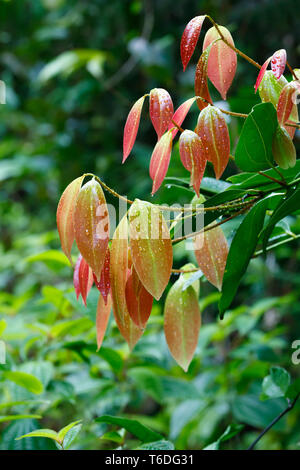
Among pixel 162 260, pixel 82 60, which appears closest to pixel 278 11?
pixel 82 60

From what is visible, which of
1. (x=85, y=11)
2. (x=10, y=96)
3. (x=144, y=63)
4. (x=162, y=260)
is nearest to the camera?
(x=162, y=260)

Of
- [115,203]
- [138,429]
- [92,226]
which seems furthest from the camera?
[115,203]

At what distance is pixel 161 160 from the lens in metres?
0.35

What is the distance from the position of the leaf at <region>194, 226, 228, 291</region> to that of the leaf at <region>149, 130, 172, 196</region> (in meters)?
0.07

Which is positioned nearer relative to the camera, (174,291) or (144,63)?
(174,291)

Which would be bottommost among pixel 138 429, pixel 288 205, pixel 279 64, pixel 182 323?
pixel 138 429

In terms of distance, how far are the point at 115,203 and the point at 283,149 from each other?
1.34ft

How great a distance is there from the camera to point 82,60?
1.52 metres

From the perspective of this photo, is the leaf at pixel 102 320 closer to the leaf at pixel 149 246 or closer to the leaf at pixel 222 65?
the leaf at pixel 149 246

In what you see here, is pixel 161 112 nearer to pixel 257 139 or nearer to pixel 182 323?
pixel 257 139

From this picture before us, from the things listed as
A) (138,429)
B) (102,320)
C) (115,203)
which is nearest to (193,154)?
(102,320)

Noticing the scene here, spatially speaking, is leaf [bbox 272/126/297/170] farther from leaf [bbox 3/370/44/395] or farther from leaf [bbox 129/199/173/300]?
leaf [bbox 3/370/44/395]

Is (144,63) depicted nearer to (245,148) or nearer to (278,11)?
(278,11)
